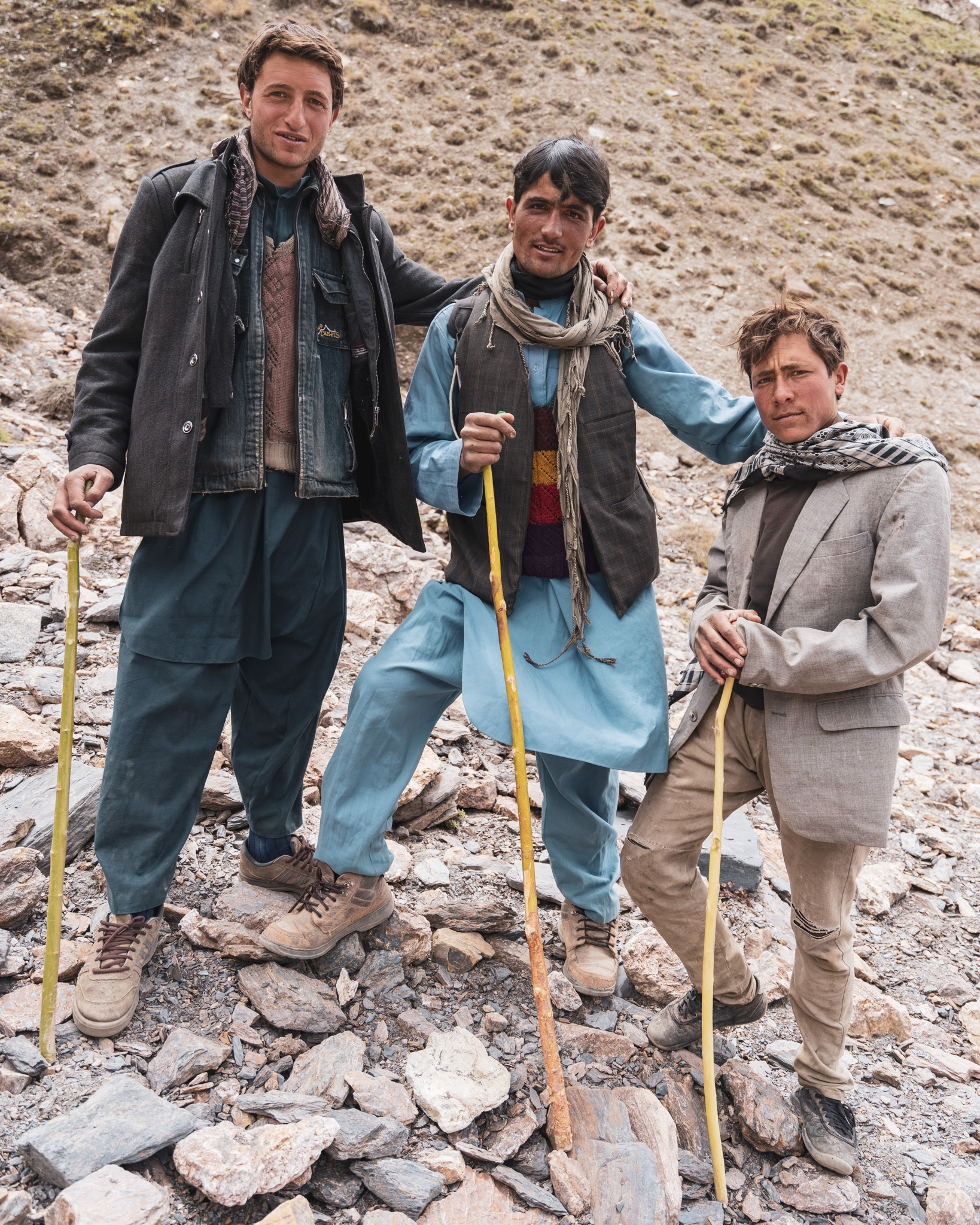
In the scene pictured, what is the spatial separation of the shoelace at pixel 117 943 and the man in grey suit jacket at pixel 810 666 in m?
1.37

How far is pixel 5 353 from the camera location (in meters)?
7.88

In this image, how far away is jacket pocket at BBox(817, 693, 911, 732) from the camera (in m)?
2.04

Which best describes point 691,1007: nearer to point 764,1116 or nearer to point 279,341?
point 764,1116

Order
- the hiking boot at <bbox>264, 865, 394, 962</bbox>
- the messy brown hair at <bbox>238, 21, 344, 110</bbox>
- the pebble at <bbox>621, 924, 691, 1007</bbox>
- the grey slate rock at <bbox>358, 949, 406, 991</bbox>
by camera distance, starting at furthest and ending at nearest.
Answer: the pebble at <bbox>621, 924, 691, 1007</bbox>, the grey slate rock at <bbox>358, 949, 406, 991</bbox>, the hiking boot at <bbox>264, 865, 394, 962</bbox>, the messy brown hair at <bbox>238, 21, 344, 110</bbox>

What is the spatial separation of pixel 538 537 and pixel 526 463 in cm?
22

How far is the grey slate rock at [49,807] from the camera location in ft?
9.55

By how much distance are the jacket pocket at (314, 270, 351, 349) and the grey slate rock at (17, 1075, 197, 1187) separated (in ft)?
6.34

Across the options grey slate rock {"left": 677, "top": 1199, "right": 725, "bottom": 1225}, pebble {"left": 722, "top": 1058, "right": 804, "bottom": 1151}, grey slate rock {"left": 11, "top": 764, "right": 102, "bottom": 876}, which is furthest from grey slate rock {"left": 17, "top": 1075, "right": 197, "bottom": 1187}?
pebble {"left": 722, "top": 1058, "right": 804, "bottom": 1151}

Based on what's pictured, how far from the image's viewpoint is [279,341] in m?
2.33

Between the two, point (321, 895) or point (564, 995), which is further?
point (564, 995)

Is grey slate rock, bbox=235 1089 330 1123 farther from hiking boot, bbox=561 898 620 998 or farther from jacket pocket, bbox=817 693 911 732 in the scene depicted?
jacket pocket, bbox=817 693 911 732

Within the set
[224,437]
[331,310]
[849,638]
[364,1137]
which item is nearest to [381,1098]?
[364,1137]

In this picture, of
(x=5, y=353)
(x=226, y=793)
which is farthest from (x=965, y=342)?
(x=226, y=793)

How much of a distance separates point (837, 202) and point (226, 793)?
17.1m
